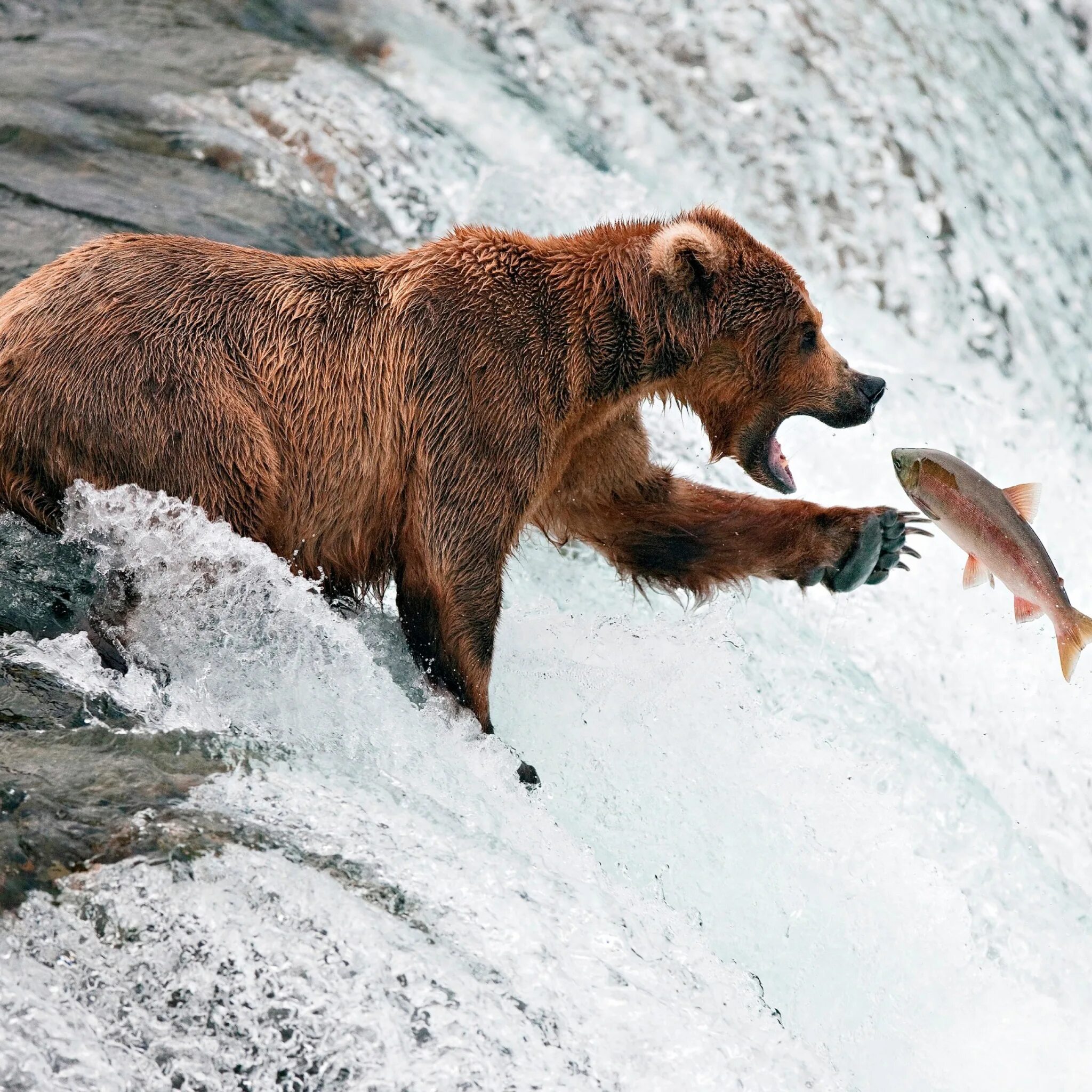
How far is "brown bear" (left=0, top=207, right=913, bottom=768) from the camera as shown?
4.38 m

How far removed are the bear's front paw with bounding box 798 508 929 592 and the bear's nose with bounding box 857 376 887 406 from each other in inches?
A: 15.8

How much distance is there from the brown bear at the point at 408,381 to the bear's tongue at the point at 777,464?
2cm

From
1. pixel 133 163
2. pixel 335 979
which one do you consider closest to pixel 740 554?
pixel 335 979

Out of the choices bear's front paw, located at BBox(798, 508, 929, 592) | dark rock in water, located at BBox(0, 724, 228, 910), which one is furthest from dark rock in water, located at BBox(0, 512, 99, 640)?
bear's front paw, located at BBox(798, 508, 929, 592)

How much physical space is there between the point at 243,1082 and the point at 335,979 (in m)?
0.31

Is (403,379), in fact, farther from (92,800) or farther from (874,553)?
(874,553)

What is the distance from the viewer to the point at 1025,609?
510 centimetres

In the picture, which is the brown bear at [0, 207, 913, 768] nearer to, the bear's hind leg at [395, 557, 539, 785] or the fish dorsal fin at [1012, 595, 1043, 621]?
the bear's hind leg at [395, 557, 539, 785]

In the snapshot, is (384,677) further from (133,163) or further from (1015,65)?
(1015,65)

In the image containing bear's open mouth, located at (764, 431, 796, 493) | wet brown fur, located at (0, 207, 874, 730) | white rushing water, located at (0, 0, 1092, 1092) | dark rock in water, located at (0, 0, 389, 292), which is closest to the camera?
white rushing water, located at (0, 0, 1092, 1092)

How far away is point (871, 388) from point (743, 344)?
1.59 ft

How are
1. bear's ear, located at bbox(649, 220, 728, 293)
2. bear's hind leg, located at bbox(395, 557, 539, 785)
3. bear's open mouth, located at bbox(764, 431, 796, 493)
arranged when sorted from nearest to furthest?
bear's hind leg, located at bbox(395, 557, 539, 785) → bear's ear, located at bbox(649, 220, 728, 293) → bear's open mouth, located at bbox(764, 431, 796, 493)

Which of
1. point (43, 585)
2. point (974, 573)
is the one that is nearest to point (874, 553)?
point (974, 573)

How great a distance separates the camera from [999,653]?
6965 millimetres
